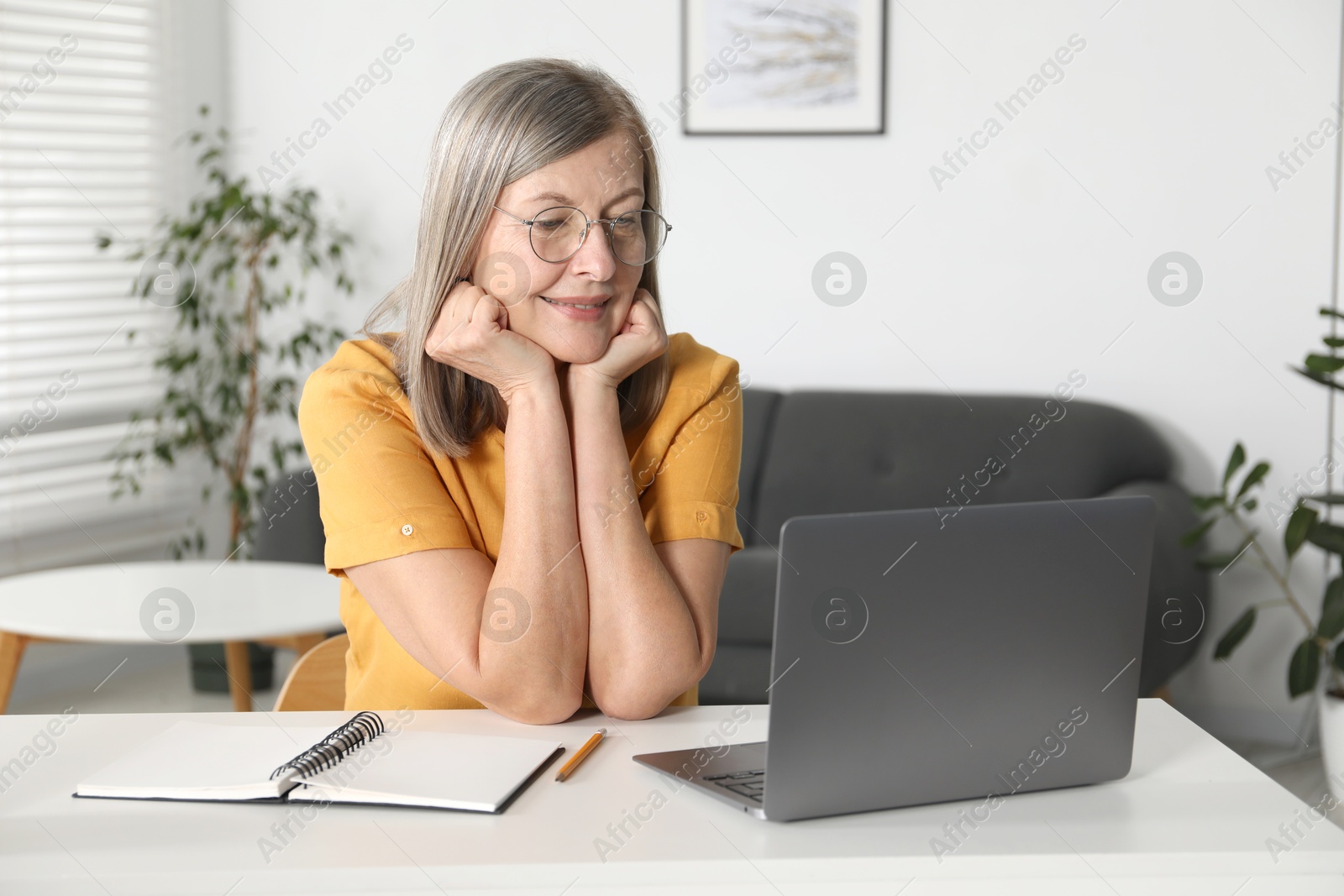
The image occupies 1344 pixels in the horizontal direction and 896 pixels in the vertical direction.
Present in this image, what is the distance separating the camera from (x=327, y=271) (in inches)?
146

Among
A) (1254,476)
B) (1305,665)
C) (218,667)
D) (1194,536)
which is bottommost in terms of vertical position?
(218,667)

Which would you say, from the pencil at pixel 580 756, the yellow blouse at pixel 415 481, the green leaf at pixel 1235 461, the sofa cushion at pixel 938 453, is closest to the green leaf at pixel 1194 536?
the green leaf at pixel 1235 461

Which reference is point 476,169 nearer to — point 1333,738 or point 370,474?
point 370,474

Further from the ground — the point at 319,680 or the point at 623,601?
the point at 623,601

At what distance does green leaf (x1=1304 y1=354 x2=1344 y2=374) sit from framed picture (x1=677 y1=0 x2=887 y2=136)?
1.26 m

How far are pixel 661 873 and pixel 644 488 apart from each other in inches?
23.9

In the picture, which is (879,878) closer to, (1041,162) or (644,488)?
(644,488)

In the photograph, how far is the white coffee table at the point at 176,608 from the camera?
231 cm

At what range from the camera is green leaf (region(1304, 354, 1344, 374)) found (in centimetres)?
246

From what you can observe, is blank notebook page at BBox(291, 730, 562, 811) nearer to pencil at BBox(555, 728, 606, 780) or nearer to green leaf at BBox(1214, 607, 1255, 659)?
pencil at BBox(555, 728, 606, 780)

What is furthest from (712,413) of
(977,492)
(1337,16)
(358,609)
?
(1337,16)

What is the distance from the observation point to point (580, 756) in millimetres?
1000

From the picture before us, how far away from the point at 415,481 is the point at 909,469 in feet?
6.54

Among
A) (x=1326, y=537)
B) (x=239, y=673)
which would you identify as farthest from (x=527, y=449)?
(x=1326, y=537)
